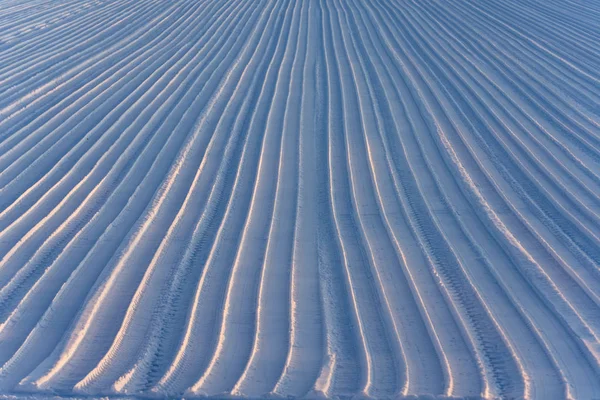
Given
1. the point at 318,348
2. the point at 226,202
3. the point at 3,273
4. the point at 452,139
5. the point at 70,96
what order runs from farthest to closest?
the point at 70,96 < the point at 452,139 < the point at 226,202 < the point at 3,273 < the point at 318,348

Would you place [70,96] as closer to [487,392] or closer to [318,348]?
[318,348]

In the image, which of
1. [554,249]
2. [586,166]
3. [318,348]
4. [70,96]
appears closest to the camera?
[318,348]

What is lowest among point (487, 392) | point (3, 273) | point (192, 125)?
point (487, 392)

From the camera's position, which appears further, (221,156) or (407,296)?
(221,156)

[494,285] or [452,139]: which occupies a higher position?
[452,139]

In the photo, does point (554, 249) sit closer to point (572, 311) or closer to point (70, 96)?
point (572, 311)

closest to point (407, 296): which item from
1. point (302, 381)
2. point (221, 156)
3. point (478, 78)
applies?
point (302, 381)
